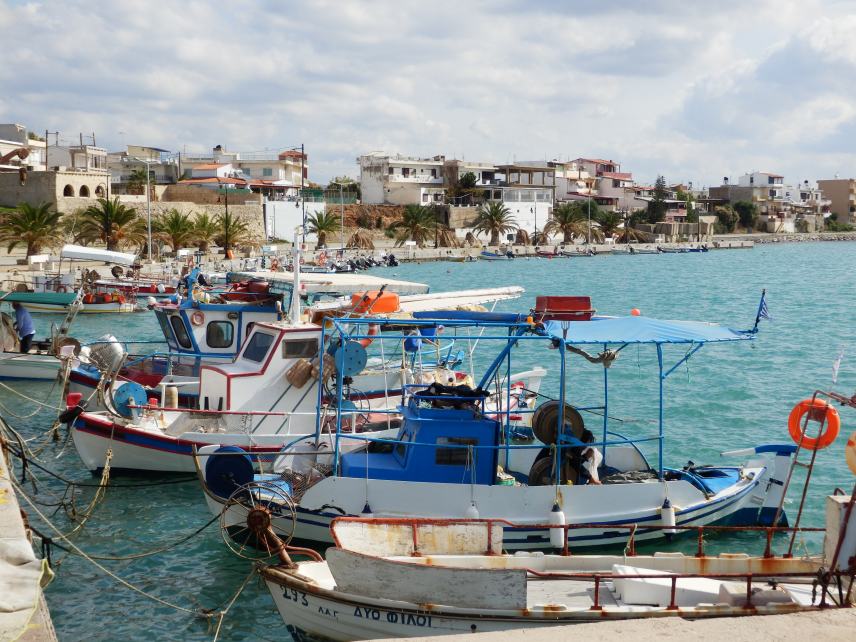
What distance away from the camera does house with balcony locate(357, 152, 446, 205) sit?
107m

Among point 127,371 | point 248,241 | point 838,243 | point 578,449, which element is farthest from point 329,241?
point 838,243

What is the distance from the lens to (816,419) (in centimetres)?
1085

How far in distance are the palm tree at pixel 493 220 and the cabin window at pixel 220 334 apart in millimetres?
81924

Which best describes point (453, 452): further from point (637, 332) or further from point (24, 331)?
point (24, 331)

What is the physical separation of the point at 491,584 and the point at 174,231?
58052 mm

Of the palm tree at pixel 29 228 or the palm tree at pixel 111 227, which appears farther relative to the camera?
the palm tree at pixel 111 227

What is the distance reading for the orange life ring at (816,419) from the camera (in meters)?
10.8

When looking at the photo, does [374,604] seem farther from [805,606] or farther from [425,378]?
[425,378]

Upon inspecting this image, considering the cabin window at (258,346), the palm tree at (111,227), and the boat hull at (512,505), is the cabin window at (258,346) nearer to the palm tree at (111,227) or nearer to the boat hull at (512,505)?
the boat hull at (512,505)

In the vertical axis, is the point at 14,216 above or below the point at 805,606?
above

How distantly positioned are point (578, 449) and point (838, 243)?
155 meters

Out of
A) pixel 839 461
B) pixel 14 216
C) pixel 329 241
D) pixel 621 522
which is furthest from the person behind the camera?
pixel 329 241

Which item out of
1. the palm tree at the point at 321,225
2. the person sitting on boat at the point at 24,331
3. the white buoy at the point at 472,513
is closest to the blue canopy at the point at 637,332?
the white buoy at the point at 472,513

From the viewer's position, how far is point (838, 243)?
153m
